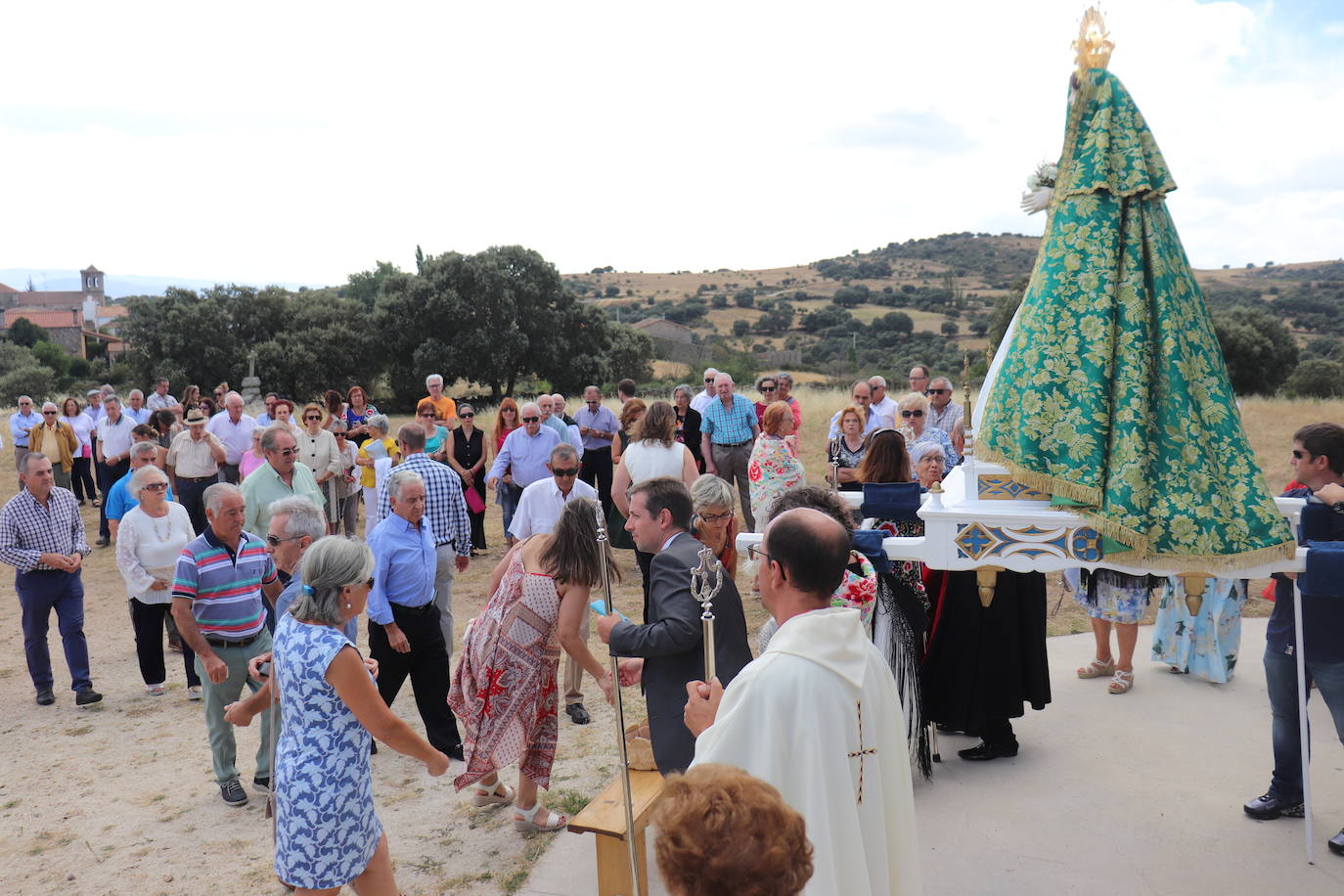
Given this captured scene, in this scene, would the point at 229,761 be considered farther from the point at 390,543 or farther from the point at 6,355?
the point at 6,355

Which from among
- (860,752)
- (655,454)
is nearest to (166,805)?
(655,454)

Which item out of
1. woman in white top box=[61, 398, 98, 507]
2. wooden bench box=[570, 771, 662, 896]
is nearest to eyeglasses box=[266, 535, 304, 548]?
wooden bench box=[570, 771, 662, 896]

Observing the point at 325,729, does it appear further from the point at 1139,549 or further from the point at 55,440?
the point at 55,440

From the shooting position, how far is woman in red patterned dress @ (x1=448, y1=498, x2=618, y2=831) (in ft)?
14.7

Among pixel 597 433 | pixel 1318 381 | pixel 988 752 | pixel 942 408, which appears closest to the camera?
pixel 988 752

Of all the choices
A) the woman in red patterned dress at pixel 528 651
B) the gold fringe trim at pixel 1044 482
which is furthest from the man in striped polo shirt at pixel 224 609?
the gold fringe trim at pixel 1044 482

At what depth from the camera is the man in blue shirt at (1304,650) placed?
4133mm

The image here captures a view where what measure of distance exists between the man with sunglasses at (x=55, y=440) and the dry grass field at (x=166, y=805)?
629cm

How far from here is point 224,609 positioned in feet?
17.0

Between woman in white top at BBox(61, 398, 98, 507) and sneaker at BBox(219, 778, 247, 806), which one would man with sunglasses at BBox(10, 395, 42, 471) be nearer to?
woman in white top at BBox(61, 398, 98, 507)

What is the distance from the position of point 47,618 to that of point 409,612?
10.6ft

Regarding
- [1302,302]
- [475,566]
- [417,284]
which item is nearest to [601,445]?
[475,566]

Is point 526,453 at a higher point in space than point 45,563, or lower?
higher

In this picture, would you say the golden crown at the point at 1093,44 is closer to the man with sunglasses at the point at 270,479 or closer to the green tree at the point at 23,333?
the man with sunglasses at the point at 270,479
